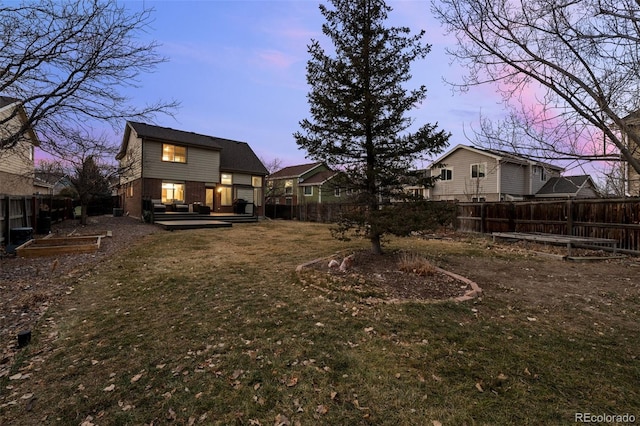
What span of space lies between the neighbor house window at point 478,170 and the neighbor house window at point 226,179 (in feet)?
62.7

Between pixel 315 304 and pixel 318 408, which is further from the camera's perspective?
pixel 315 304

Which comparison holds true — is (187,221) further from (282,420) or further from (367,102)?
(282,420)

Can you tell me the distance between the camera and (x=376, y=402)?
246 cm

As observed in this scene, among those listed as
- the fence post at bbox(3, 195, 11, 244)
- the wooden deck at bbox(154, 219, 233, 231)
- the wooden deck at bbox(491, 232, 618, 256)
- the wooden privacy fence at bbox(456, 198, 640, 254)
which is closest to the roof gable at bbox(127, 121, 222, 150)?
the wooden deck at bbox(154, 219, 233, 231)

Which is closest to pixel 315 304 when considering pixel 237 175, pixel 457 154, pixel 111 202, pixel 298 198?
pixel 237 175

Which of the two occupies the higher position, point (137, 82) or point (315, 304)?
point (137, 82)

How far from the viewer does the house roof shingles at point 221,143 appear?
19.7 metres

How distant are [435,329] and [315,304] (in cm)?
172

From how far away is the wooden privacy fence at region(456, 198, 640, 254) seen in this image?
9.12 metres

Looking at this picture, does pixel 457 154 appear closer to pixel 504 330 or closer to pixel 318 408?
pixel 504 330

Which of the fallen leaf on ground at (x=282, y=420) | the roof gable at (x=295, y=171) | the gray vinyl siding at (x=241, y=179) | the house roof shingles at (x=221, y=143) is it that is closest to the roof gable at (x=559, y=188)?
the roof gable at (x=295, y=171)

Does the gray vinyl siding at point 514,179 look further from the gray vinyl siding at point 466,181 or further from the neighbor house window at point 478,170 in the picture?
the neighbor house window at point 478,170

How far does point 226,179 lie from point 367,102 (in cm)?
1857

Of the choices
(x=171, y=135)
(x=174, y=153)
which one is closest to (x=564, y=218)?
(x=174, y=153)
